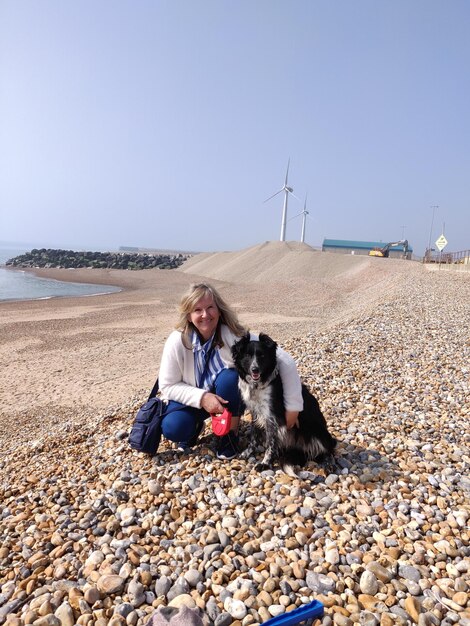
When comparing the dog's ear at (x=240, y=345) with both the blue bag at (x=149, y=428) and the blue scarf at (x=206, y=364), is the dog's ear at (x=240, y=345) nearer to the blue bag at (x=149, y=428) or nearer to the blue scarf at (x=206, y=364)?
the blue scarf at (x=206, y=364)

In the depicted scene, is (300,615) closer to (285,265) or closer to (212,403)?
(212,403)

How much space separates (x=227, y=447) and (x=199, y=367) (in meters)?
0.82

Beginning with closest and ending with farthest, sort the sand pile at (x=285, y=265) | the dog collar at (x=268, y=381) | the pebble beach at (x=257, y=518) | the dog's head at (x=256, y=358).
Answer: the pebble beach at (x=257, y=518)
the dog's head at (x=256, y=358)
the dog collar at (x=268, y=381)
the sand pile at (x=285, y=265)

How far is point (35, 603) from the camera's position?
2.56 meters

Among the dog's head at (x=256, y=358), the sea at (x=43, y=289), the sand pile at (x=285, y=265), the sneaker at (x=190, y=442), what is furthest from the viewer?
the sand pile at (x=285, y=265)

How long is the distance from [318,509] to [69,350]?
37.9 ft

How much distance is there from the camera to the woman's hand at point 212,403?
3.81 metres

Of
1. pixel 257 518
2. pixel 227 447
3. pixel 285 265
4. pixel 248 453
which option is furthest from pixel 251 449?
pixel 285 265

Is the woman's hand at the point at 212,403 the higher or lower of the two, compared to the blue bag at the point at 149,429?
higher

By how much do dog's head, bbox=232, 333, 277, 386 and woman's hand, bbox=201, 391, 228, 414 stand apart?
369mm

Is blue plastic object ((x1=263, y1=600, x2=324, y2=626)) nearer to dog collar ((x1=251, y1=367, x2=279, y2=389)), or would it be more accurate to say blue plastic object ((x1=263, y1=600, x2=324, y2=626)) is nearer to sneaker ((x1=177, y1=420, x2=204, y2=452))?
dog collar ((x1=251, y1=367, x2=279, y2=389))

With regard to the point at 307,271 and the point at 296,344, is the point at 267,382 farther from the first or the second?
the point at 307,271

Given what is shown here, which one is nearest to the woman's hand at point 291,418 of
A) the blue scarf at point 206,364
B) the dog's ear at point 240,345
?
the dog's ear at point 240,345

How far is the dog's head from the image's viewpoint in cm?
349
